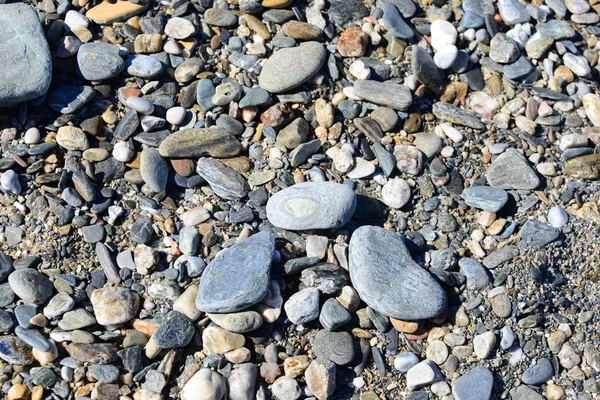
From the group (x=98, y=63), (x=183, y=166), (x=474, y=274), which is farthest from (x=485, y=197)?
(x=98, y=63)

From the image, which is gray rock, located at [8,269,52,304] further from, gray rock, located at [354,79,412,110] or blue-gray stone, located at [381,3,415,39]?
blue-gray stone, located at [381,3,415,39]

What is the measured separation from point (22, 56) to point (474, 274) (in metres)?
1.55

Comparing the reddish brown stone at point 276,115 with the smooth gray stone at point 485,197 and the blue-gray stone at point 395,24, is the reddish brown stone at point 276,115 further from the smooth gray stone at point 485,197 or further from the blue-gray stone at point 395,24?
the smooth gray stone at point 485,197

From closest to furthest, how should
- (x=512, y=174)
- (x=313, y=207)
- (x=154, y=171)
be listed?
(x=313, y=207) < (x=154, y=171) < (x=512, y=174)

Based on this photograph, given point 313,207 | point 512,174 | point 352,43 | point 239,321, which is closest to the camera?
point 239,321

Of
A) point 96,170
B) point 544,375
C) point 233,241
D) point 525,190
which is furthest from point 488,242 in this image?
point 96,170

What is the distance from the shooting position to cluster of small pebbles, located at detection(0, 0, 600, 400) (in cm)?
194

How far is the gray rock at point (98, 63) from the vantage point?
2248mm

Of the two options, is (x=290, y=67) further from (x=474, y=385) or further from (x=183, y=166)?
(x=474, y=385)

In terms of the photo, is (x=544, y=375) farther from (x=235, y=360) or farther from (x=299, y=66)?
(x=299, y=66)

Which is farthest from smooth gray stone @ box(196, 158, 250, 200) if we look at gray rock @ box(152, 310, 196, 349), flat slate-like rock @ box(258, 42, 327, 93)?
gray rock @ box(152, 310, 196, 349)

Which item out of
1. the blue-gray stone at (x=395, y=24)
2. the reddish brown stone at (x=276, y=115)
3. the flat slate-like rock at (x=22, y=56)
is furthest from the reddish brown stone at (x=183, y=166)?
the blue-gray stone at (x=395, y=24)

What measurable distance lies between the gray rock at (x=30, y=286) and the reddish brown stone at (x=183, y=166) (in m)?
0.52

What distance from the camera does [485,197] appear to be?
7.14ft
